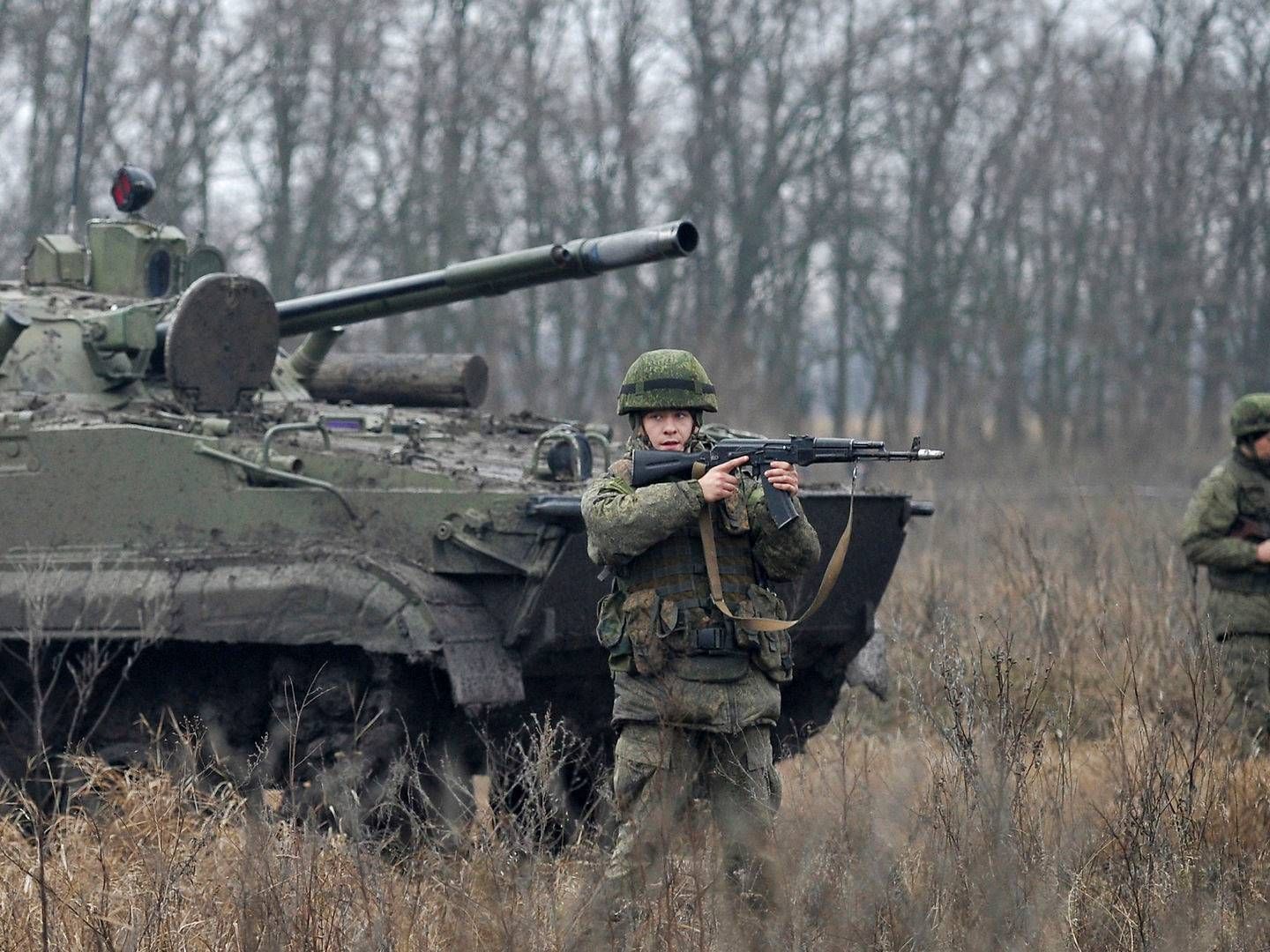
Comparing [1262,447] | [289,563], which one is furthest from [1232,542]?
[289,563]

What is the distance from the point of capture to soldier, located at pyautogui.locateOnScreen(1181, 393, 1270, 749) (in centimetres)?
768

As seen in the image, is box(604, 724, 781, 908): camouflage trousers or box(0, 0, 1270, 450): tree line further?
box(0, 0, 1270, 450): tree line

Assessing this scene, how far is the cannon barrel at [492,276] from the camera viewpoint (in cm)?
745

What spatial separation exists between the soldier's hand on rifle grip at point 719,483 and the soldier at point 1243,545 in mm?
3327

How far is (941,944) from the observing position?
13.6 feet

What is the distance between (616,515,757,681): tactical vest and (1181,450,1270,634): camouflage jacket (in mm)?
3138

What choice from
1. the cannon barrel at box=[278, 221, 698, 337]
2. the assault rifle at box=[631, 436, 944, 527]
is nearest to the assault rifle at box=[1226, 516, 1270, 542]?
the cannon barrel at box=[278, 221, 698, 337]

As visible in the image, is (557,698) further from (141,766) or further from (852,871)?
(852,871)

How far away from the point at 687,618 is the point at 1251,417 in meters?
3.45

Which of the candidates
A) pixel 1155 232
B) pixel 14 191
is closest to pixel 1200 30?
pixel 1155 232

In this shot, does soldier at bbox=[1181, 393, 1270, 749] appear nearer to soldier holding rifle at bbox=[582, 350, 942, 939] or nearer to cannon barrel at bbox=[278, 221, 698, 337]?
cannon barrel at bbox=[278, 221, 698, 337]

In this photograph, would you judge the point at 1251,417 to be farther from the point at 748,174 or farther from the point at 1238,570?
the point at 748,174

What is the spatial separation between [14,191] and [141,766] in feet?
59.6

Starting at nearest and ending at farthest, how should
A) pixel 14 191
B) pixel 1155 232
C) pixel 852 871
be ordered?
1. pixel 852 871
2. pixel 14 191
3. pixel 1155 232
